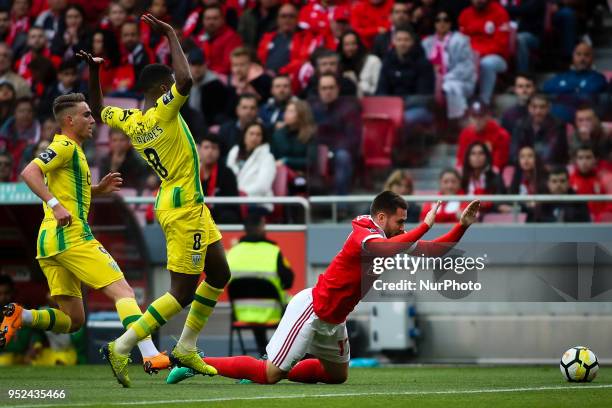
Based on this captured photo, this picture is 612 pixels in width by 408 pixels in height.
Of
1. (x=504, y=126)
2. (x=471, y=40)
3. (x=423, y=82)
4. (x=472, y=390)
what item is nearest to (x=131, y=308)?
(x=472, y=390)

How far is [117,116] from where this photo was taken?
10578mm

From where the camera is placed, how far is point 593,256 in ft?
44.0

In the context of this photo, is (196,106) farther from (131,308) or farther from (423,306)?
(131,308)

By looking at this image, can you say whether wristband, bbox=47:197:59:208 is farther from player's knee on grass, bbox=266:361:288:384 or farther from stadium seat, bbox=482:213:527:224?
stadium seat, bbox=482:213:527:224

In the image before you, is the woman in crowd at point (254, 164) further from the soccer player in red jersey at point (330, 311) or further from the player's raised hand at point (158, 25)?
the soccer player in red jersey at point (330, 311)

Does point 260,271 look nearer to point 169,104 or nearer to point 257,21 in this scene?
point 169,104

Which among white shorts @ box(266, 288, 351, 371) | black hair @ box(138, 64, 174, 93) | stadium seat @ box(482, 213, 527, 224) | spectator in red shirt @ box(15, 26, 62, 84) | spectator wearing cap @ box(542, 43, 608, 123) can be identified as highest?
spectator in red shirt @ box(15, 26, 62, 84)

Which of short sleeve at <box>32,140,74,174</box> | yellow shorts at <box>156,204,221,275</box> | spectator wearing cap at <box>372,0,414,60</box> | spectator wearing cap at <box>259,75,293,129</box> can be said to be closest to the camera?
short sleeve at <box>32,140,74,174</box>

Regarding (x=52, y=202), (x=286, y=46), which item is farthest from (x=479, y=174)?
(x=52, y=202)

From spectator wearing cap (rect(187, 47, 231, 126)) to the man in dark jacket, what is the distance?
495cm

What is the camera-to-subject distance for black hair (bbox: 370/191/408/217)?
9312 millimetres

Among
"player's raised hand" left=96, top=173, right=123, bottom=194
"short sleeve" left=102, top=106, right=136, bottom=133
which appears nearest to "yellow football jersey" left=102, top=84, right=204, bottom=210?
"short sleeve" left=102, top=106, right=136, bottom=133

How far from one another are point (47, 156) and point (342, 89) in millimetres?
6652

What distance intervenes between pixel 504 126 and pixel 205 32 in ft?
19.3
